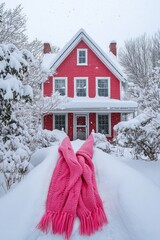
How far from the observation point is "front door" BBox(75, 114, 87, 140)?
1900 centimetres

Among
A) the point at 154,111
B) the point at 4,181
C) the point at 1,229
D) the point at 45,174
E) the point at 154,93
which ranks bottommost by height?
the point at 4,181

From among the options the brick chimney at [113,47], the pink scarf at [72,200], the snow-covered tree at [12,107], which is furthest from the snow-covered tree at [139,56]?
the pink scarf at [72,200]

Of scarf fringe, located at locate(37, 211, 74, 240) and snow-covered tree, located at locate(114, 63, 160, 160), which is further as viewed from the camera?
snow-covered tree, located at locate(114, 63, 160, 160)

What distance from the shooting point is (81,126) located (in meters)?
19.0

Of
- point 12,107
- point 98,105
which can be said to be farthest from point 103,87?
point 12,107

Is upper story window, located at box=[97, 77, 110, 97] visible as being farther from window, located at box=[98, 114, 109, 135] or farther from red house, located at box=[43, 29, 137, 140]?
window, located at box=[98, 114, 109, 135]

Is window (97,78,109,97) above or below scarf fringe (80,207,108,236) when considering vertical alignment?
above

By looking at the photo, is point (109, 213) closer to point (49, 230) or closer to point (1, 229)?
point (49, 230)

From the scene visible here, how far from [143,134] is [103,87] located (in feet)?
40.5

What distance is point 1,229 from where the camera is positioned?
6.44 feet

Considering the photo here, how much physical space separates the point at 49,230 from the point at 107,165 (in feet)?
2.91

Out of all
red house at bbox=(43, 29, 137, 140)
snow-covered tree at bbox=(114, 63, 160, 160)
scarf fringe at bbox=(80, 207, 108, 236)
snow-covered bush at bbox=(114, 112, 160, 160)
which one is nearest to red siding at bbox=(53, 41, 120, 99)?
red house at bbox=(43, 29, 137, 140)

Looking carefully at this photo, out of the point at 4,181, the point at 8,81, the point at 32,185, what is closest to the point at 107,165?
the point at 32,185

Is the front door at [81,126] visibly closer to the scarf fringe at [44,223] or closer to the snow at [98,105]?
the snow at [98,105]
